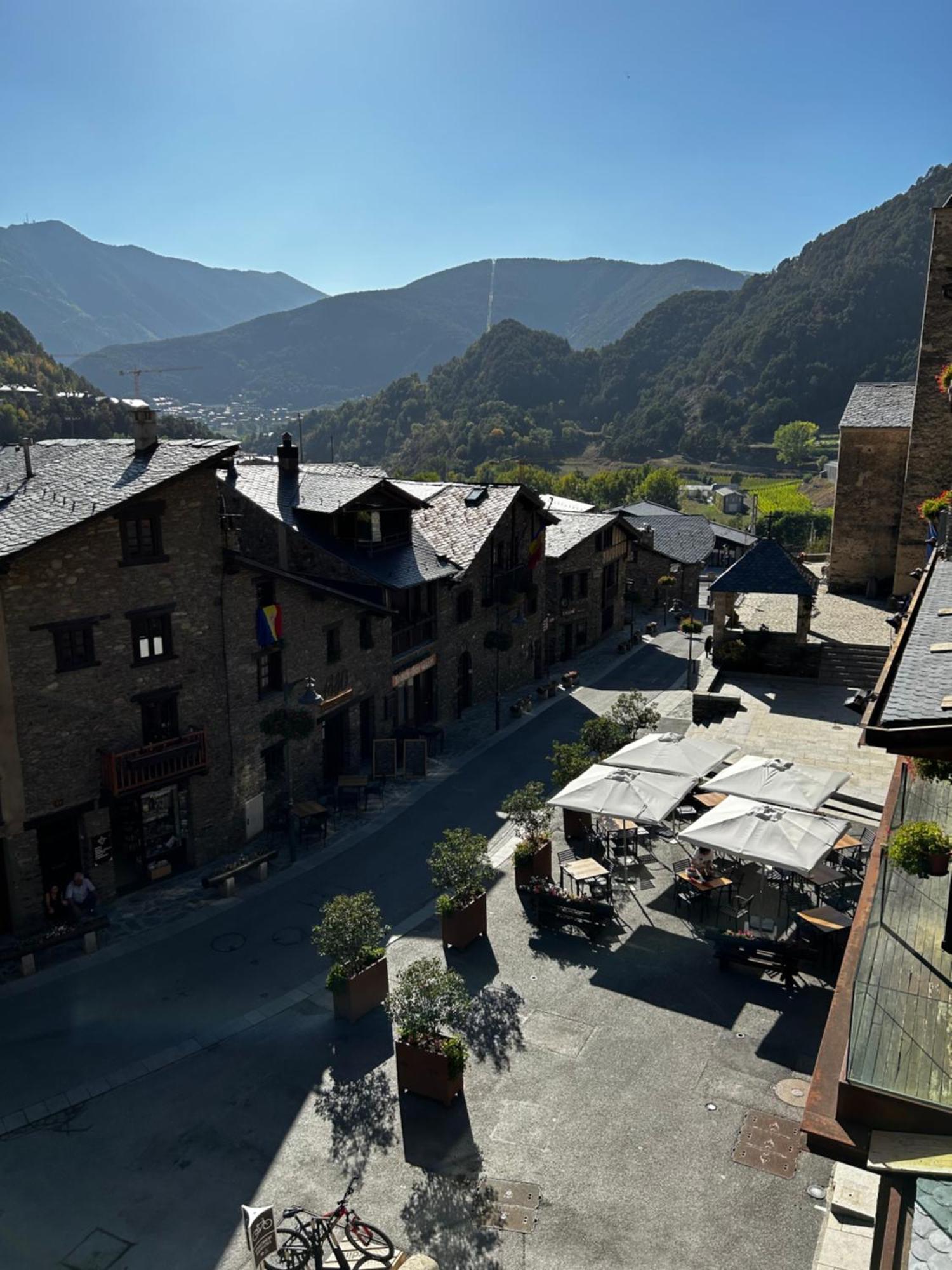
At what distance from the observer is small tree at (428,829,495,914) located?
797 inches

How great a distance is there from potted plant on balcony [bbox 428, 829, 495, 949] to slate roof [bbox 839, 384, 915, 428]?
35.6 m

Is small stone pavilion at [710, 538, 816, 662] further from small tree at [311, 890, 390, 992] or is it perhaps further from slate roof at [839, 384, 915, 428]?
small tree at [311, 890, 390, 992]

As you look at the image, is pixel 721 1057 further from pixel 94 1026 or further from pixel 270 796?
pixel 270 796

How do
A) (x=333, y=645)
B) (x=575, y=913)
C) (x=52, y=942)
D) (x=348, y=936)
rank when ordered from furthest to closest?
(x=333, y=645), (x=575, y=913), (x=52, y=942), (x=348, y=936)

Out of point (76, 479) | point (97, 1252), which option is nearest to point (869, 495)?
point (76, 479)

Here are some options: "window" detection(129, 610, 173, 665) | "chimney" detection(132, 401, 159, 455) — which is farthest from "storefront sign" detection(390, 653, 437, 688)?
"chimney" detection(132, 401, 159, 455)

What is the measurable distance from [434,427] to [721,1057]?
177 meters

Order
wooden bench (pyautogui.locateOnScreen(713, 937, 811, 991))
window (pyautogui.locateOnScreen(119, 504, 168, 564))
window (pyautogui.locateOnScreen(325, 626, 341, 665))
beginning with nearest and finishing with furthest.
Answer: wooden bench (pyautogui.locateOnScreen(713, 937, 811, 991)), window (pyautogui.locateOnScreen(119, 504, 168, 564)), window (pyautogui.locateOnScreen(325, 626, 341, 665))

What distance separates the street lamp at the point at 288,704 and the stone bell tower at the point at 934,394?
95.4 feet

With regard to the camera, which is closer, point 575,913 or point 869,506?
point 575,913

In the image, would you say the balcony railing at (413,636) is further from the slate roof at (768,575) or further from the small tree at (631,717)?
the slate roof at (768,575)

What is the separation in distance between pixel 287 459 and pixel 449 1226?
27748 mm

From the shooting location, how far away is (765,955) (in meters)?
19.1

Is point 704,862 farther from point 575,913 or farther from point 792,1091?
point 792,1091
